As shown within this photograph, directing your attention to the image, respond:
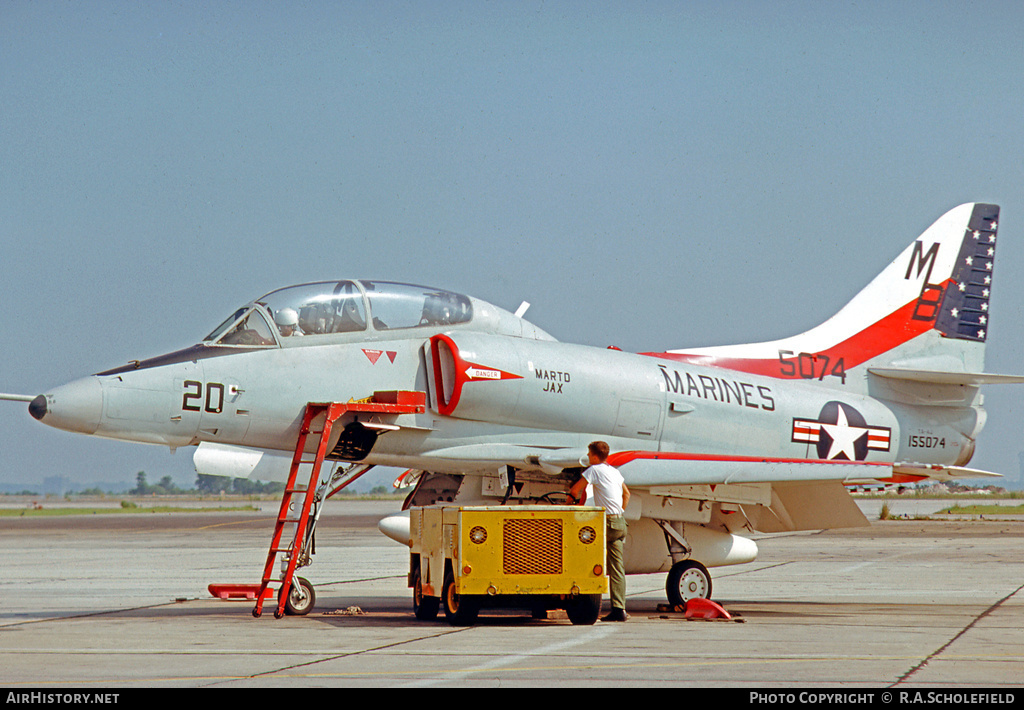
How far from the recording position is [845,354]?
15477 millimetres

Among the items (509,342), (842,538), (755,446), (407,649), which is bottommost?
(842,538)

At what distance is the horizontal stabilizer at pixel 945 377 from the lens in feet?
48.2

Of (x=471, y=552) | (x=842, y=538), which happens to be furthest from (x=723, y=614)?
(x=842, y=538)

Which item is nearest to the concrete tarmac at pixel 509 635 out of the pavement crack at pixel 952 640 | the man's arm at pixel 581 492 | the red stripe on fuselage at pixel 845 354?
the pavement crack at pixel 952 640

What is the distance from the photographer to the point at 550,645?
8.67 m

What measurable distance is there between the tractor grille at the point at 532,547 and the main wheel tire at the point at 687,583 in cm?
279

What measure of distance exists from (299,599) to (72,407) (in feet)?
10.1

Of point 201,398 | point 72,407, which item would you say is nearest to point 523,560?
point 201,398

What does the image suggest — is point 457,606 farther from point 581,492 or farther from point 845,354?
point 845,354

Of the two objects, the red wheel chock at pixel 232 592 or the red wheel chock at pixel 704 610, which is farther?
the red wheel chock at pixel 232 592

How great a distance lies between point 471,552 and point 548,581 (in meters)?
0.78

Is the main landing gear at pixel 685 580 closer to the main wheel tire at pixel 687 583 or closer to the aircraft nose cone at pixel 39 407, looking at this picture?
the main wheel tire at pixel 687 583
